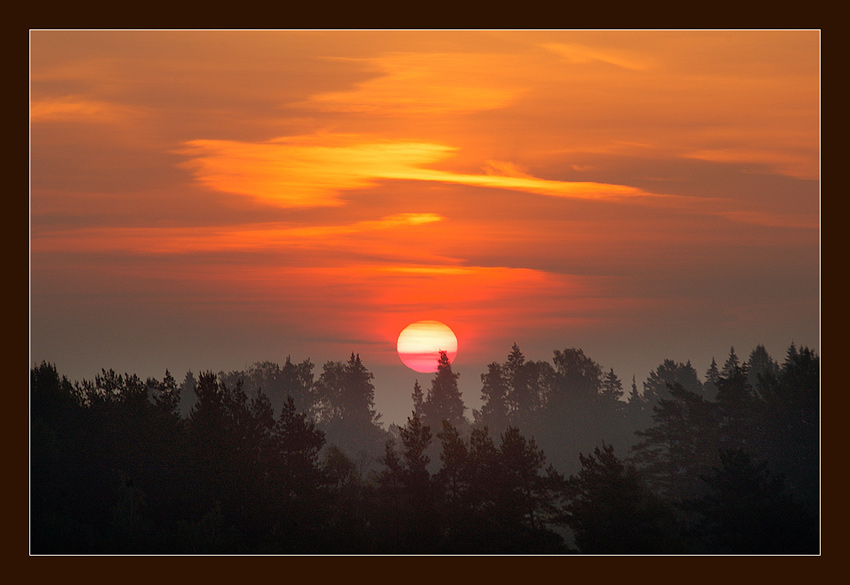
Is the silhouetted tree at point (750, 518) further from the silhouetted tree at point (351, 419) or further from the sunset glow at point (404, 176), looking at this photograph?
the silhouetted tree at point (351, 419)

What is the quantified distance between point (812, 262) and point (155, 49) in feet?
67.2

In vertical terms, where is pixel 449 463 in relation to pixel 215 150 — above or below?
below

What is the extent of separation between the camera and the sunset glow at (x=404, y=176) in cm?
2791

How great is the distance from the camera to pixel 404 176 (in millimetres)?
30719

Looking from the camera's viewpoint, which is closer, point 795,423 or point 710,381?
point 795,423

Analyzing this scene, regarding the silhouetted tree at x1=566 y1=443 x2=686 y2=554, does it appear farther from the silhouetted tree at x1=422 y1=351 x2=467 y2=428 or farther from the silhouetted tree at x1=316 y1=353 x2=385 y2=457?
the silhouetted tree at x1=316 y1=353 x2=385 y2=457

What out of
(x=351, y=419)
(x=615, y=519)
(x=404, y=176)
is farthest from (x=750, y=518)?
(x=351, y=419)

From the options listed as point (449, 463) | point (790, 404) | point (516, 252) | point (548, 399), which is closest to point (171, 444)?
point (449, 463)

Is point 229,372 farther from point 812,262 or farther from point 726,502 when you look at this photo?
point 812,262

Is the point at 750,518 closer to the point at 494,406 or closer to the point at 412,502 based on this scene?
the point at 412,502

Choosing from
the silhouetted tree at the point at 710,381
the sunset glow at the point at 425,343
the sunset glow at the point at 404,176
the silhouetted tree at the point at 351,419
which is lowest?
the silhouetted tree at the point at 351,419

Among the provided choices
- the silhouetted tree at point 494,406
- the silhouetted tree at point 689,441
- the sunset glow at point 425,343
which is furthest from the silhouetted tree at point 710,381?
the silhouetted tree at point 494,406

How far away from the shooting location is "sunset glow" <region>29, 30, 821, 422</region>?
2791 cm

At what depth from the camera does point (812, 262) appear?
26922 millimetres
